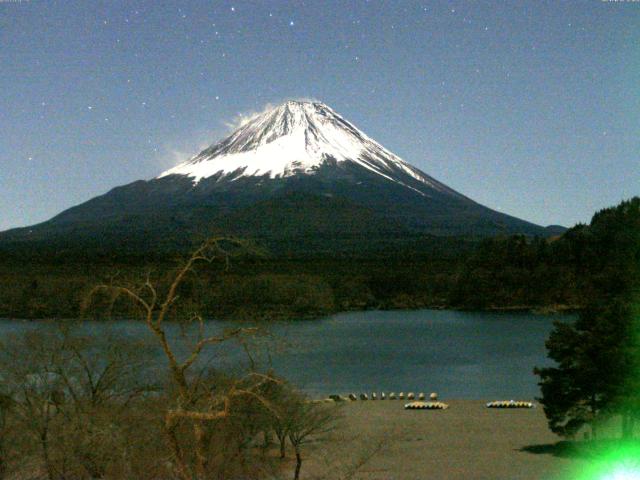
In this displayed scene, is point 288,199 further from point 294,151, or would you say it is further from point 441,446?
point 441,446

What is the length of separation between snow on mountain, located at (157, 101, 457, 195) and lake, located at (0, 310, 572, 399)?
5382 cm

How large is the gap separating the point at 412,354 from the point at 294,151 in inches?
3383

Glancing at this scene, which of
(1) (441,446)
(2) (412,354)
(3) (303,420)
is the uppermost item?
(3) (303,420)

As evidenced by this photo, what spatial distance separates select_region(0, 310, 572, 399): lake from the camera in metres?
33.0

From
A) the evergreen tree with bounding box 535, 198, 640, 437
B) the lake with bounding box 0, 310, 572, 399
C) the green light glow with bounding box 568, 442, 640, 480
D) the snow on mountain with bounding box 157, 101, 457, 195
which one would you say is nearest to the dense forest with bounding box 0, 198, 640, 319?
the lake with bounding box 0, 310, 572, 399

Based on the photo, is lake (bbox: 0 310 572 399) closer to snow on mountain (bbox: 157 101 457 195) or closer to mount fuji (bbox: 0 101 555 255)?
mount fuji (bbox: 0 101 555 255)

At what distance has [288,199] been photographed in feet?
348

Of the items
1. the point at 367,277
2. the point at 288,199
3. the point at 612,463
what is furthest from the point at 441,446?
the point at 288,199

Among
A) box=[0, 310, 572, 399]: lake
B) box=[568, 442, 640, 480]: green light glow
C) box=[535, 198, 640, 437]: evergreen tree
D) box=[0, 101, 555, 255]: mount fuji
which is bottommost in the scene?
box=[0, 310, 572, 399]: lake

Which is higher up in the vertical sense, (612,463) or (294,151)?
(294,151)

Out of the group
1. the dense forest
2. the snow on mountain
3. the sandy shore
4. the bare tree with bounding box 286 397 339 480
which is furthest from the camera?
the snow on mountain

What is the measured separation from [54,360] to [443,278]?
70400mm

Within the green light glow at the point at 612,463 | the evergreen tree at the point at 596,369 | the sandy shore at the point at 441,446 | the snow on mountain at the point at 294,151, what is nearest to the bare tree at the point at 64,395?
the sandy shore at the point at 441,446

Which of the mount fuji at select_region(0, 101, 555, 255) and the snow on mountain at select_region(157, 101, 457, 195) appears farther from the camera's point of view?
the snow on mountain at select_region(157, 101, 457, 195)
